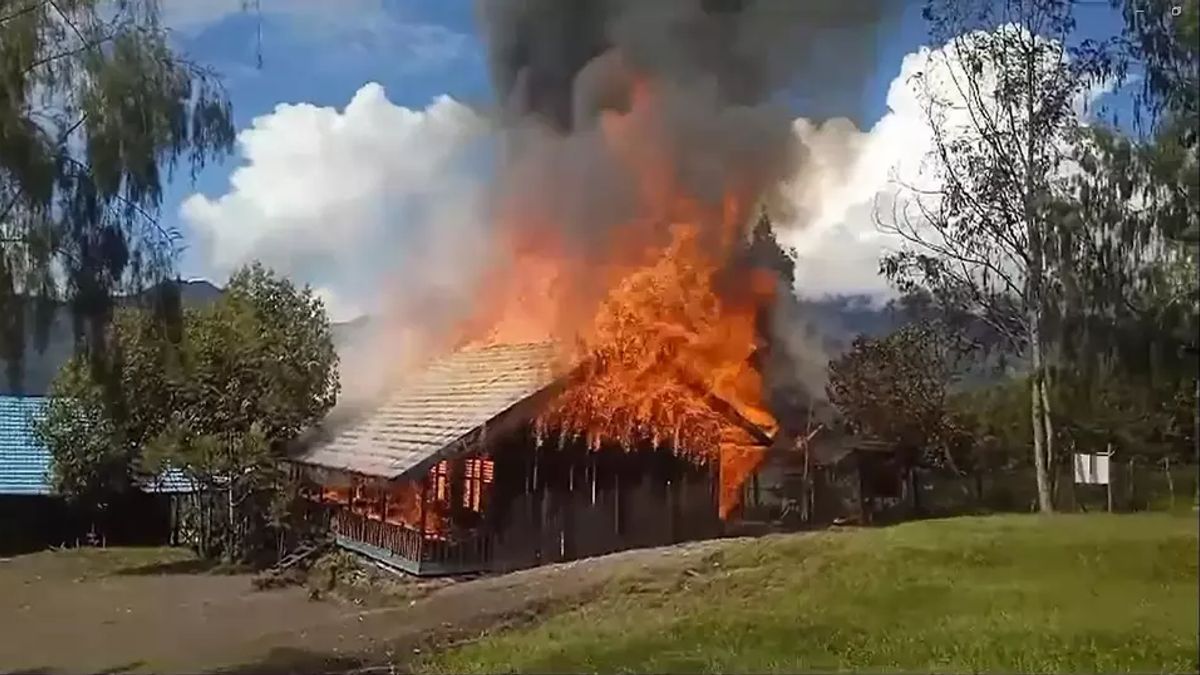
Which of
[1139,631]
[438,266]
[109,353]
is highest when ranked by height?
[438,266]

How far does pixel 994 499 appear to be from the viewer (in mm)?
9055

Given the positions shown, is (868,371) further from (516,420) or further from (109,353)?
(109,353)

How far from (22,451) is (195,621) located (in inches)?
52.9

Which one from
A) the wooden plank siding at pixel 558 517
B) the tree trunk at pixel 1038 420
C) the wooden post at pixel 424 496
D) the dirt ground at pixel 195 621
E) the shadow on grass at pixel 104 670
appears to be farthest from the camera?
the tree trunk at pixel 1038 420

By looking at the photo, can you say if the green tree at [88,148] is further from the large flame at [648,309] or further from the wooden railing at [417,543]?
the large flame at [648,309]

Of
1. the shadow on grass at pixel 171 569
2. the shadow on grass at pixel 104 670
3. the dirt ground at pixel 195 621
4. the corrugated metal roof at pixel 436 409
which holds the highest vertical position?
the corrugated metal roof at pixel 436 409

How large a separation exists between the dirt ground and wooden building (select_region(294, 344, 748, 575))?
281 millimetres

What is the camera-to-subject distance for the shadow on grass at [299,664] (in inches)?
331

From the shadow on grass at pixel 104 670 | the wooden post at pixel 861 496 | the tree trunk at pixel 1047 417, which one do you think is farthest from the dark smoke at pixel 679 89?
the shadow on grass at pixel 104 670

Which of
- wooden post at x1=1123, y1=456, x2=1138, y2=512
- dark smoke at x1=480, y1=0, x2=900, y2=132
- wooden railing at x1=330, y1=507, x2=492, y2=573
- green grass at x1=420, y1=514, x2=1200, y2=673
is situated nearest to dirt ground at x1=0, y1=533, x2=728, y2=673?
wooden railing at x1=330, y1=507, x2=492, y2=573

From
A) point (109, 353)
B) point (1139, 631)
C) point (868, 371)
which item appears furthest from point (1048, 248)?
point (109, 353)

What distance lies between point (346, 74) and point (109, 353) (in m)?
2.05

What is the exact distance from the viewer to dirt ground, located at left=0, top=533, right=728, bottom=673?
27.4 feet

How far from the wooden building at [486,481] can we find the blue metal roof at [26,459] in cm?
76
